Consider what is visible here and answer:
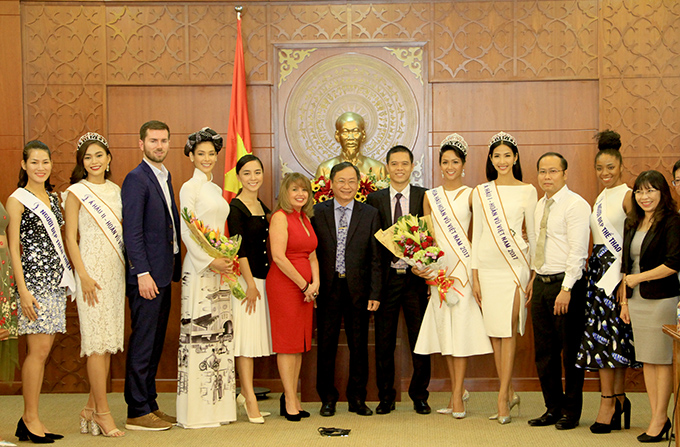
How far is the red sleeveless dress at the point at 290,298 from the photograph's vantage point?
13.0ft

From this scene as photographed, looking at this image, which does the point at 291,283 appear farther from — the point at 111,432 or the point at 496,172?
the point at 496,172

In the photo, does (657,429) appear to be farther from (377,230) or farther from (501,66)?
(501,66)

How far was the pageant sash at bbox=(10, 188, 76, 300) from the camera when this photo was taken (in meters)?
3.61

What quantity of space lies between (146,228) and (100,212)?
266mm

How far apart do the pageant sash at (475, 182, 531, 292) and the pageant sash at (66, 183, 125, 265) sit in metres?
2.16

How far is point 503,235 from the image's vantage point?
3.88 meters

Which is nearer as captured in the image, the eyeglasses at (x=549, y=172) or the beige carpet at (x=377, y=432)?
the beige carpet at (x=377, y=432)

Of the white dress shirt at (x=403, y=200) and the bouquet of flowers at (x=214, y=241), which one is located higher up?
the white dress shirt at (x=403, y=200)

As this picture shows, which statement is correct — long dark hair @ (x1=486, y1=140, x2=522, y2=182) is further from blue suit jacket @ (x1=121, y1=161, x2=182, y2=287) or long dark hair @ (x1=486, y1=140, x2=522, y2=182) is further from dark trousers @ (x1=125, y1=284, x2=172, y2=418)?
dark trousers @ (x1=125, y1=284, x2=172, y2=418)

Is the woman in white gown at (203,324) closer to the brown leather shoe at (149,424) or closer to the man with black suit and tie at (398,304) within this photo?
the brown leather shoe at (149,424)

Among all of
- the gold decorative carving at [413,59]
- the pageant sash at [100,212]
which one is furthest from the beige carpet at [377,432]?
the gold decorative carving at [413,59]

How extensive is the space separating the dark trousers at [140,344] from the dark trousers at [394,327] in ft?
4.38

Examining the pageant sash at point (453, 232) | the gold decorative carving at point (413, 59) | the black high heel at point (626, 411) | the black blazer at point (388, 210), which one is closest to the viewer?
the black high heel at point (626, 411)

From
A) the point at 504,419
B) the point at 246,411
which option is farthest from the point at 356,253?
the point at 504,419
